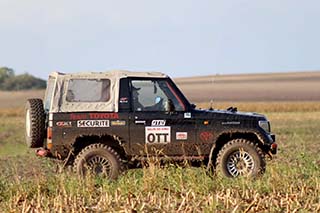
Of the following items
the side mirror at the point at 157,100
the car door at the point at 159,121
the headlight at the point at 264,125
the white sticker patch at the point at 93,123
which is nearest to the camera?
the white sticker patch at the point at 93,123

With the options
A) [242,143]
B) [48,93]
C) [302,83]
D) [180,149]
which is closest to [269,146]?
[242,143]

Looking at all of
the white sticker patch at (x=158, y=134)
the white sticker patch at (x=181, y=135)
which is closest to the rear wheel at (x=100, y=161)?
the white sticker patch at (x=158, y=134)

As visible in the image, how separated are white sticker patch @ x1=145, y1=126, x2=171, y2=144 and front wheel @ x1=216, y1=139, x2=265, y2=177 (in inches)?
37.2

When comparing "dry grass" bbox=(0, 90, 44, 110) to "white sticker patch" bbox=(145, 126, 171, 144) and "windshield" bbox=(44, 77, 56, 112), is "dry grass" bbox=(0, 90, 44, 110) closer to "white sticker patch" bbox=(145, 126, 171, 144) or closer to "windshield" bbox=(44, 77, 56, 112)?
"windshield" bbox=(44, 77, 56, 112)

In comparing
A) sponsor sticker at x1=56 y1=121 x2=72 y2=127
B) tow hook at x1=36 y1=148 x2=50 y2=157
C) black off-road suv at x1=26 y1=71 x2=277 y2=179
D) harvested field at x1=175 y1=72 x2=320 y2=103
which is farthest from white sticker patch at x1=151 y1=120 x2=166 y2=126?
harvested field at x1=175 y1=72 x2=320 y2=103

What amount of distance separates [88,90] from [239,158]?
9.30 feet

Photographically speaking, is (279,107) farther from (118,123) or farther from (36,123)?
(36,123)

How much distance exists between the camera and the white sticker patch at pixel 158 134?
12148 mm

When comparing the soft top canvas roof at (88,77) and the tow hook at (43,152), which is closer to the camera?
the tow hook at (43,152)

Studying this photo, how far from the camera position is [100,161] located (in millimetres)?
12008

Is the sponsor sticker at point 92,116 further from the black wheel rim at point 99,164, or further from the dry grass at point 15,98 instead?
the dry grass at point 15,98

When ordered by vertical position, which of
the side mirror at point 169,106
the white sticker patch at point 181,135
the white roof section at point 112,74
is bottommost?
the white sticker patch at point 181,135

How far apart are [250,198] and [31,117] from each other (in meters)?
4.83

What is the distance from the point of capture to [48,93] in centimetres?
1289
